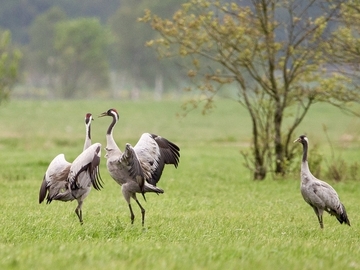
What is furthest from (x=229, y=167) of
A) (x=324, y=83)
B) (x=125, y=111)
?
(x=125, y=111)

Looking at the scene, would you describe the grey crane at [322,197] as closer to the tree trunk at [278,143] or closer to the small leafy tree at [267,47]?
the small leafy tree at [267,47]

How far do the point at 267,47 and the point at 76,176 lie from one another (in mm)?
10268

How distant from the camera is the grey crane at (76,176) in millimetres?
11297

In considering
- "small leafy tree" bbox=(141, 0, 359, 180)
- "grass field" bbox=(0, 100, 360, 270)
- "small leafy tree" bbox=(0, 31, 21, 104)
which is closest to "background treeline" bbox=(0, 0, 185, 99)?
"small leafy tree" bbox=(0, 31, 21, 104)

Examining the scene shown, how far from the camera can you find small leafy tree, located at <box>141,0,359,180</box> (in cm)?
1994

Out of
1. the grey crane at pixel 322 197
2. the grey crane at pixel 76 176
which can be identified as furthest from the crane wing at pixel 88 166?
the grey crane at pixel 322 197

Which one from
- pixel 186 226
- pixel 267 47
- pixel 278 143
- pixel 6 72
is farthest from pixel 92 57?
pixel 186 226

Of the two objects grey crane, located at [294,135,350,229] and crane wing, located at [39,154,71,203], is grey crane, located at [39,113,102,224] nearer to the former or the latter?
crane wing, located at [39,154,71,203]

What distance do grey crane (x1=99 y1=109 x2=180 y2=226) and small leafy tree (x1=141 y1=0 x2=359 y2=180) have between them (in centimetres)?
722

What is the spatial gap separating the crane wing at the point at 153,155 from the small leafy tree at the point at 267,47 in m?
7.11

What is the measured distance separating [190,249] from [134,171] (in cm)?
366

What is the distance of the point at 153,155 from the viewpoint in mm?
12594

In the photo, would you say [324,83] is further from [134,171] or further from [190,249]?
[190,249]

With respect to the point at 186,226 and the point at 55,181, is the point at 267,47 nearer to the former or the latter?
the point at 186,226
